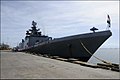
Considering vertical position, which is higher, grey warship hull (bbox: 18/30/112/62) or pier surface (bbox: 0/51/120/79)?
grey warship hull (bbox: 18/30/112/62)

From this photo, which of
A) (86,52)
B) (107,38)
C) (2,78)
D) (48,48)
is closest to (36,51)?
(48,48)

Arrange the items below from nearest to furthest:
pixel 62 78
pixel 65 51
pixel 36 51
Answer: pixel 62 78, pixel 65 51, pixel 36 51

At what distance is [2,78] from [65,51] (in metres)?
17.7

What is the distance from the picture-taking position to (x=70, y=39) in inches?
936

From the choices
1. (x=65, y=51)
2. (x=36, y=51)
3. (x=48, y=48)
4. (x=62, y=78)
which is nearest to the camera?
(x=62, y=78)

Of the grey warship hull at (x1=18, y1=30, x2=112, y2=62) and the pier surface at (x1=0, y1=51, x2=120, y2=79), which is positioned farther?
the grey warship hull at (x1=18, y1=30, x2=112, y2=62)

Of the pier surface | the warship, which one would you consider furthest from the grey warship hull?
the pier surface

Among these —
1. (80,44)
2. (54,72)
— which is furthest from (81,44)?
(54,72)

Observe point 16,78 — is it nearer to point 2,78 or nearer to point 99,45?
point 2,78

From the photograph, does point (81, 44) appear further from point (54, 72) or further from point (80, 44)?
point (54, 72)

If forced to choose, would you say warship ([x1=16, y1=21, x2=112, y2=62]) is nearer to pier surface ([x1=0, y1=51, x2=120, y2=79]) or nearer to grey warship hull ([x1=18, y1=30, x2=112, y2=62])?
grey warship hull ([x1=18, y1=30, x2=112, y2=62])

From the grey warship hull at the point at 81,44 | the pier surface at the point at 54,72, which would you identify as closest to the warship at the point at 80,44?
the grey warship hull at the point at 81,44

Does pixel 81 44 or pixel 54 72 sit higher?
pixel 81 44

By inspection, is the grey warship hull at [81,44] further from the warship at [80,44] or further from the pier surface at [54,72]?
the pier surface at [54,72]
